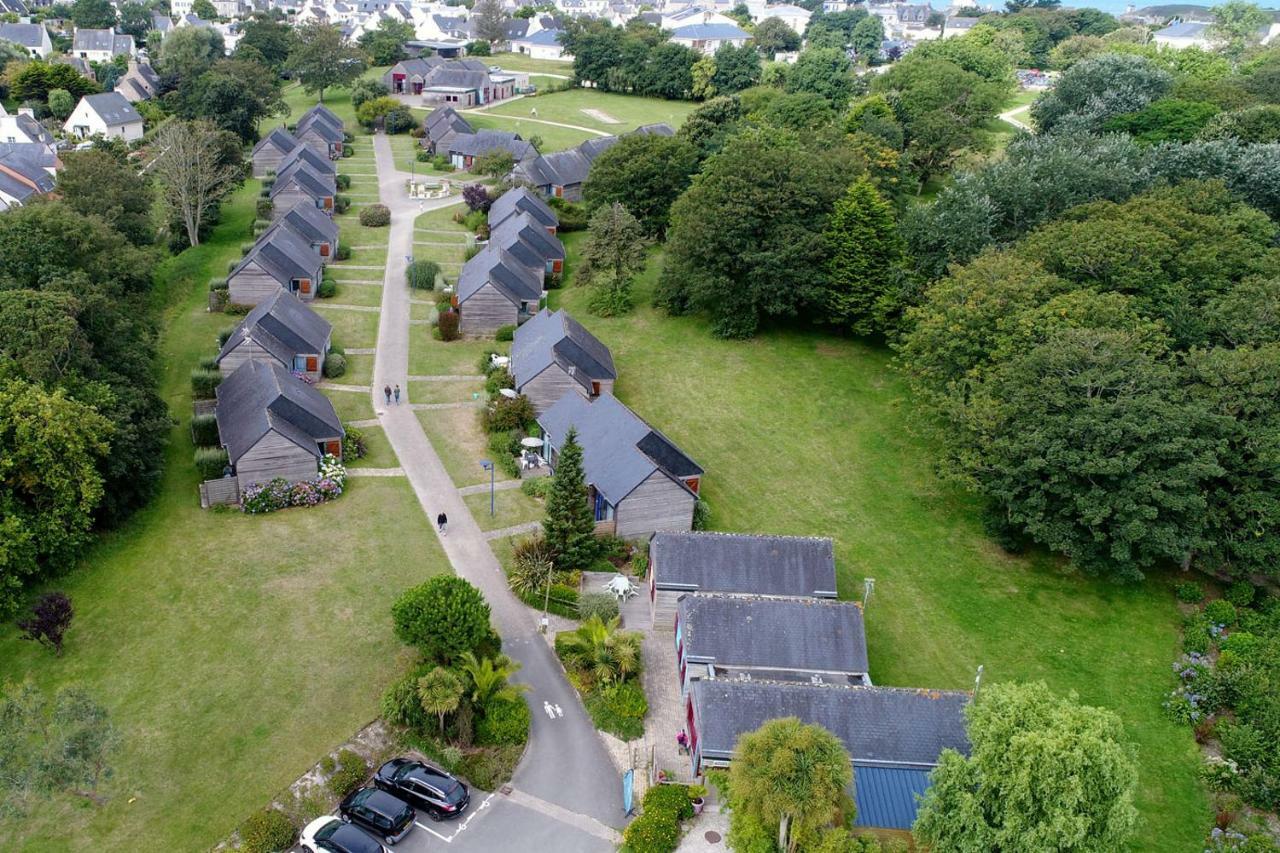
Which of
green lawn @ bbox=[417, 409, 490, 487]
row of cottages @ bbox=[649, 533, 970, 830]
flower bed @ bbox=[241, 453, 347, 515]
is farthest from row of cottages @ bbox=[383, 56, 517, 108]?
row of cottages @ bbox=[649, 533, 970, 830]

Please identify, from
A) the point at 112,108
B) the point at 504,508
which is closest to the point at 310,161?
the point at 112,108

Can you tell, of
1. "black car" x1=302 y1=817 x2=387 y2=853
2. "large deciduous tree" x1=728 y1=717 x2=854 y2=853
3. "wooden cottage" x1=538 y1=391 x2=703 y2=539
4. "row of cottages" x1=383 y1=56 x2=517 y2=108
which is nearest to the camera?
"large deciduous tree" x1=728 y1=717 x2=854 y2=853

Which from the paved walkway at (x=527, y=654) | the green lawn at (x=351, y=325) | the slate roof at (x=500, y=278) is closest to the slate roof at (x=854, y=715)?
the paved walkway at (x=527, y=654)

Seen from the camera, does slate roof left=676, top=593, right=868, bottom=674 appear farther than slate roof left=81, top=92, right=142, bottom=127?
No

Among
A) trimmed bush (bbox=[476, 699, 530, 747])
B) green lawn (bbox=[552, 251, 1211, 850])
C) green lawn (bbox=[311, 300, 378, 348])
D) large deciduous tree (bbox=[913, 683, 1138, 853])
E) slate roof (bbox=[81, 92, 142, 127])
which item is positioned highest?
slate roof (bbox=[81, 92, 142, 127])

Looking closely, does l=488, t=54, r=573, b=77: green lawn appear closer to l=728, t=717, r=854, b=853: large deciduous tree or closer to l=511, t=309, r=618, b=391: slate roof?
l=511, t=309, r=618, b=391: slate roof

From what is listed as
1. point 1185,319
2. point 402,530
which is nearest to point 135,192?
point 402,530

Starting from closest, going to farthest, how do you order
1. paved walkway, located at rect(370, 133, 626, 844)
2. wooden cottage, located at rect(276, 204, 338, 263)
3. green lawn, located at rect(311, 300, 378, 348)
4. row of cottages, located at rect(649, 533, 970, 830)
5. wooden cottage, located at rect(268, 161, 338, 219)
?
1. row of cottages, located at rect(649, 533, 970, 830)
2. paved walkway, located at rect(370, 133, 626, 844)
3. green lawn, located at rect(311, 300, 378, 348)
4. wooden cottage, located at rect(276, 204, 338, 263)
5. wooden cottage, located at rect(268, 161, 338, 219)

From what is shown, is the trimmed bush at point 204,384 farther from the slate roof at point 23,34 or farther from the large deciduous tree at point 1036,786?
the slate roof at point 23,34
